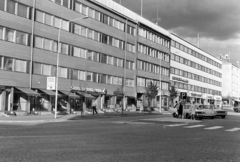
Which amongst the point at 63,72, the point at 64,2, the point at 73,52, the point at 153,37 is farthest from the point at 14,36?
the point at 153,37

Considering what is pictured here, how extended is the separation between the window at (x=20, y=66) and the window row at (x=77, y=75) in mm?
1514

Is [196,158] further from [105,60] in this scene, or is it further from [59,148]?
[105,60]

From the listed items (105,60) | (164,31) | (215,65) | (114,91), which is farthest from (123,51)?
(215,65)

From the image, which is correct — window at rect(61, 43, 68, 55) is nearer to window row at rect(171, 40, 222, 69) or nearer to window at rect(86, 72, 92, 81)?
window at rect(86, 72, 92, 81)

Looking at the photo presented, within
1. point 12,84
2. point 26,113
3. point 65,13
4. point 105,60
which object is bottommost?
point 26,113

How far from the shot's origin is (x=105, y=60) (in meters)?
52.7

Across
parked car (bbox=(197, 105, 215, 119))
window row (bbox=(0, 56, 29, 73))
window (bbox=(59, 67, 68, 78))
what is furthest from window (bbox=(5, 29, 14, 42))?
parked car (bbox=(197, 105, 215, 119))

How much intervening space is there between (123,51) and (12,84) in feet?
83.4

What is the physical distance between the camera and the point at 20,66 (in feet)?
122

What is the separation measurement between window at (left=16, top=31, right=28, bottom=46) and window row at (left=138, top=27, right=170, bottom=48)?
29569mm

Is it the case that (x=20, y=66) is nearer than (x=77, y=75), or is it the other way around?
(x=20, y=66)

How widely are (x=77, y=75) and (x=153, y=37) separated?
2770 cm

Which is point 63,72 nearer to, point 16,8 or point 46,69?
point 46,69

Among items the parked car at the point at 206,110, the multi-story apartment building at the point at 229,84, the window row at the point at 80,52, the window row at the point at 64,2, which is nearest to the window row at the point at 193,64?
the multi-story apartment building at the point at 229,84
